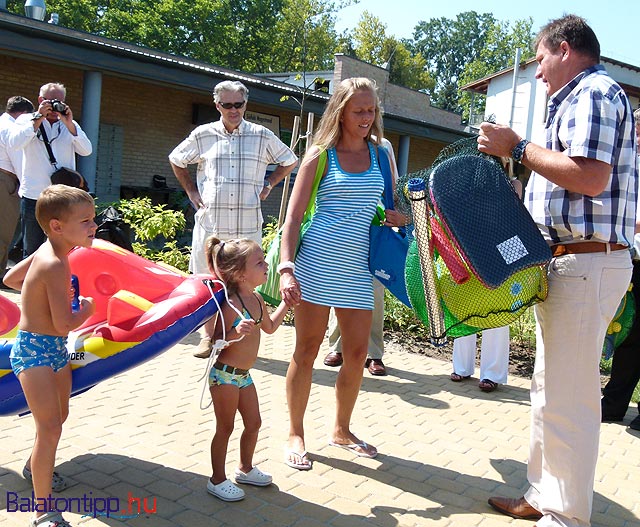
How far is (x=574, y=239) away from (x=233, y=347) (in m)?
1.75

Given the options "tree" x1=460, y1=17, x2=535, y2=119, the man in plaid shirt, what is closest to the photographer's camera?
the man in plaid shirt

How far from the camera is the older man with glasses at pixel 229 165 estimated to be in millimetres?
5934

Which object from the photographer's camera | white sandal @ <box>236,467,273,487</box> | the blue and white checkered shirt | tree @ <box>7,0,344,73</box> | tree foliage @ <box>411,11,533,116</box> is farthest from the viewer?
tree foliage @ <box>411,11,533,116</box>

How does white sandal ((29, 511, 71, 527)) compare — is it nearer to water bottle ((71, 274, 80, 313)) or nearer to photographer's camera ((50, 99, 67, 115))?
water bottle ((71, 274, 80, 313))

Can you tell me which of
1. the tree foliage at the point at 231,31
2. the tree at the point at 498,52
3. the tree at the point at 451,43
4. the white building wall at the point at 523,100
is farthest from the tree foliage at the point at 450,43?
the white building wall at the point at 523,100

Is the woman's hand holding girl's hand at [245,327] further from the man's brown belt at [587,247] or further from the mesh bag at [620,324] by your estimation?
the mesh bag at [620,324]

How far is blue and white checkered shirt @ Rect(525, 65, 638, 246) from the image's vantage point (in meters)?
2.89

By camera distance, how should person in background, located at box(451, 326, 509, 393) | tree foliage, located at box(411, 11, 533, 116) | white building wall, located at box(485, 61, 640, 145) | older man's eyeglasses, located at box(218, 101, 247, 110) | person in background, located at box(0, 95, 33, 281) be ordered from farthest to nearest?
tree foliage, located at box(411, 11, 533, 116), white building wall, located at box(485, 61, 640, 145), person in background, located at box(0, 95, 33, 281), person in background, located at box(451, 326, 509, 393), older man's eyeglasses, located at box(218, 101, 247, 110)

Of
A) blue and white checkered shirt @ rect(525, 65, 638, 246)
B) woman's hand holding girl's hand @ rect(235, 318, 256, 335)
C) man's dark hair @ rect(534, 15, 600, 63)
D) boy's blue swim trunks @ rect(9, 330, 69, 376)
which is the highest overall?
man's dark hair @ rect(534, 15, 600, 63)

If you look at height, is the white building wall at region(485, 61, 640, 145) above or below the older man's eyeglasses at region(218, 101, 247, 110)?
above

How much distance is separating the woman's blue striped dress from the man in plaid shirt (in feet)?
3.46

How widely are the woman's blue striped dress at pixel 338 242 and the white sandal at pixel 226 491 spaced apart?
1126mm

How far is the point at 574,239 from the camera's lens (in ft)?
10.4

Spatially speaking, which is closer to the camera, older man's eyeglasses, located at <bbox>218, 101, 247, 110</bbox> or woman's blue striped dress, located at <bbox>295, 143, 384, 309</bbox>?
woman's blue striped dress, located at <bbox>295, 143, 384, 309</bbox>
